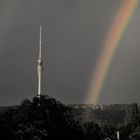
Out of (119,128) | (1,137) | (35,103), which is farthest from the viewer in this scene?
(119,128)

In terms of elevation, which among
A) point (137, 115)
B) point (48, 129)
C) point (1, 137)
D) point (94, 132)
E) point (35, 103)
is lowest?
point (1, 137)

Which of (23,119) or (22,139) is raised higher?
(23,119)

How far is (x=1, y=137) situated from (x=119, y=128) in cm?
10909

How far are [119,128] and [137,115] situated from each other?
9.81m

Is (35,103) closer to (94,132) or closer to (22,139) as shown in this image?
(22,139)

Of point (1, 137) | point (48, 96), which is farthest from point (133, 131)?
point (1, 137)

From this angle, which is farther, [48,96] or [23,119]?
[48,96]

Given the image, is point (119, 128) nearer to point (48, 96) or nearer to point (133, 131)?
point (133, 131)

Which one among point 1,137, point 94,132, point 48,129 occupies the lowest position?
point 1,137

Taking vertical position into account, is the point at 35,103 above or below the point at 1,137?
above

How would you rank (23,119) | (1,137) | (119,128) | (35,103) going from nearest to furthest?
(1,137)
(23,119)
(35,103)
(119,128)

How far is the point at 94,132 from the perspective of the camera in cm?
16062

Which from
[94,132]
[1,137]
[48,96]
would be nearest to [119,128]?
[94,132]

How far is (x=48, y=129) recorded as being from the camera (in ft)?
298
